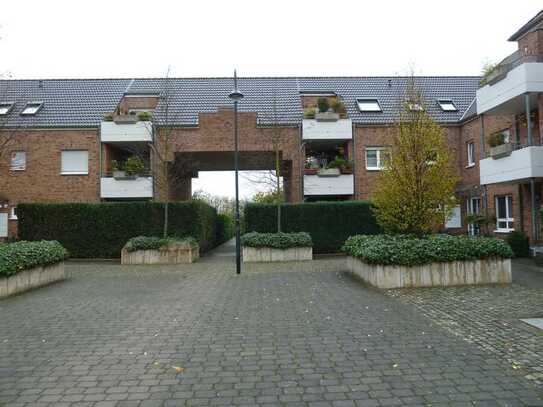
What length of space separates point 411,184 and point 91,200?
683 inches

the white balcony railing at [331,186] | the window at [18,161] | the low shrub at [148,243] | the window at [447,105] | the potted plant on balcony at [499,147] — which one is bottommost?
the low shrub at [148,243]

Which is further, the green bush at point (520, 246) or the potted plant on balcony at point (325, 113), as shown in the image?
the potted plant on balcony at point (325, 113)

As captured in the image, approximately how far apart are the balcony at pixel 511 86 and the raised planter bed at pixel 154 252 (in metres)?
13.5

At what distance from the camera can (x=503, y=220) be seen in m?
19.4

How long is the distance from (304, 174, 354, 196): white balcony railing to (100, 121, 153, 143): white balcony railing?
8.72 meters

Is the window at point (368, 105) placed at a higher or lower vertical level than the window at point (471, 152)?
higher

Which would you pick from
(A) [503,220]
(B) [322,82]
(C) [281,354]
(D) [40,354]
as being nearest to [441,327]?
(C) [281,354]

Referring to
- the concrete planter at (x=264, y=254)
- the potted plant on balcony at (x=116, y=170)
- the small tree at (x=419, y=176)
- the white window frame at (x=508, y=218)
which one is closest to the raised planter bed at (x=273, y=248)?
the concrete planter at (x=264, y=254)

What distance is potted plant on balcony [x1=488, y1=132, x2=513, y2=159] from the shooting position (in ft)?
53.6

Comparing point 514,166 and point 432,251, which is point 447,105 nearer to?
point 514,166

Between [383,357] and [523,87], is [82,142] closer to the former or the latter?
[523,87]

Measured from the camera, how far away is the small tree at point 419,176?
456 inches

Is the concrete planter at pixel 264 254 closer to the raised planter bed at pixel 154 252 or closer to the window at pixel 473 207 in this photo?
the raised planter bed at pixel 154 252

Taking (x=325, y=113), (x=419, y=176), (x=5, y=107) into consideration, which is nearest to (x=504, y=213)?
(x=325, y=113)
